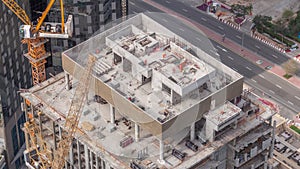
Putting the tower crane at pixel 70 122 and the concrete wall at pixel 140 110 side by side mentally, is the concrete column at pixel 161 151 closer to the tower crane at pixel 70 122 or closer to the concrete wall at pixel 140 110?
the concrete wall at pixel 140 110

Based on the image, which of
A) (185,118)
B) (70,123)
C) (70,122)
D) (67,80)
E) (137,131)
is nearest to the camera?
(185,118)

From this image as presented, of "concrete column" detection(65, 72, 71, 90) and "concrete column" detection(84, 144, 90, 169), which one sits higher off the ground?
"concrete column" detection(65, 72, 71, 90)

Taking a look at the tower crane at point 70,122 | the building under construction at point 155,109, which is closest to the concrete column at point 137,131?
the building under construction at point 155,109

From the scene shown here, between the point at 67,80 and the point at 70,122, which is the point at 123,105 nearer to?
the point at 70,122

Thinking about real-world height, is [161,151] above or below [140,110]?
below

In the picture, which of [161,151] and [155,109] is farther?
[155,109]

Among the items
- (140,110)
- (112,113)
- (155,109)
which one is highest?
(140,110)

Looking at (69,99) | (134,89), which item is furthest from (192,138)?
(69,99)

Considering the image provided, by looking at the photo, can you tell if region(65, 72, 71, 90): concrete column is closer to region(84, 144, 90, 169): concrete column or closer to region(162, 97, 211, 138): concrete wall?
region(84, 144, 90, 169): concrete column

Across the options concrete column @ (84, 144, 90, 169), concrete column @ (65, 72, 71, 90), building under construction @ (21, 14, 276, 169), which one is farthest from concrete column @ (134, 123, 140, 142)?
concrete column @ (65, 72, 71, 90)

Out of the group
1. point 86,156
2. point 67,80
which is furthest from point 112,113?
point 67,80
